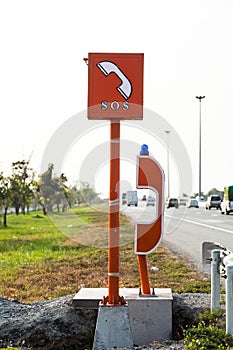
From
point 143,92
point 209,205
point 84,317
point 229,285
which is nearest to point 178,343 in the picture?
point 229,285

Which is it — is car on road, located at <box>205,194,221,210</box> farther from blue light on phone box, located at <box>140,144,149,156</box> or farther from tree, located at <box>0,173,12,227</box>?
blue light on phone box, located at <box>140,144,149,156</box>

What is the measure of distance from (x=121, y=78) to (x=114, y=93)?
0.17m

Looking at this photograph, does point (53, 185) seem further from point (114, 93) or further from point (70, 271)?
point (114, 93)

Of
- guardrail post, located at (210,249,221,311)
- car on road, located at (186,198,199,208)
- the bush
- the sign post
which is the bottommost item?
the bush

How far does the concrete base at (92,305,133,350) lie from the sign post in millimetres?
647

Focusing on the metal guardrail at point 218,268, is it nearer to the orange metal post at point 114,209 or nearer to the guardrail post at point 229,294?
the guardrail post at point 229,294

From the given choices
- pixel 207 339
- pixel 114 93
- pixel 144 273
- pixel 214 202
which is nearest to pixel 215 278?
pixel 144 273

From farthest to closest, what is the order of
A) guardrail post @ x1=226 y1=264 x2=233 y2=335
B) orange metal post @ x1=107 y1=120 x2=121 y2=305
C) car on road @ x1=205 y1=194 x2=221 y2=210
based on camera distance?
car on road @ x1=205 y1=194 x2=221 y2=210, orange metal post @ x1=107 y1=120 x2=121 y2=305, guardrail post @ x1=226 y1=264 x2=233 y2=335

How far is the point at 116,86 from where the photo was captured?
21.9 ft

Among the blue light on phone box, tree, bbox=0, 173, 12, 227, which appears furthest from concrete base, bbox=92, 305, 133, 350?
tree, bbox=0, 173, 12, 227

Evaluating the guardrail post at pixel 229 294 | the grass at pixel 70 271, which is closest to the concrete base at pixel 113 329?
the guardrail post at pixel 229 294

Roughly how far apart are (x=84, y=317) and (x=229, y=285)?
2245 millimetres

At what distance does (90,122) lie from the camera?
24.6 ft

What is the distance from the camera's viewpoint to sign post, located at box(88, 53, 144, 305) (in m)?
6.67
